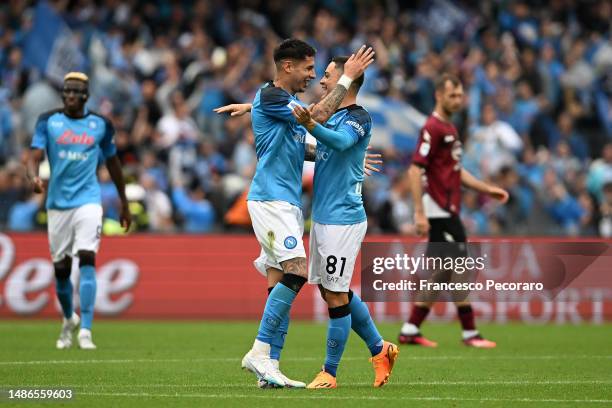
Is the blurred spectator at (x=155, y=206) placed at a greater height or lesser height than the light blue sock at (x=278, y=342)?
greater

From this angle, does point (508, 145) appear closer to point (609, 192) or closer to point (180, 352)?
point (609, 192)

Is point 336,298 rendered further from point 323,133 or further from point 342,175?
→ point 323,133

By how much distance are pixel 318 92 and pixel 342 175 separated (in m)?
14.1

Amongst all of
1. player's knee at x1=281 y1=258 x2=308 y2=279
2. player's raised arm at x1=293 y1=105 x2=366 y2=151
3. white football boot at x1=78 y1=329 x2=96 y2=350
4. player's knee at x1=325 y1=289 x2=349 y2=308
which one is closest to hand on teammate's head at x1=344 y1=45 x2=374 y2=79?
player's raised arm at x1=293 y1=105 x2=366 y2=151

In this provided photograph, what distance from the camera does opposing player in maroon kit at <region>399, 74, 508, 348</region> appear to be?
14.3 meters

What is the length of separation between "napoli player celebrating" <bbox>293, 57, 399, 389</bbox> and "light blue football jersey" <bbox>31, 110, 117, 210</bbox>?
4669mm

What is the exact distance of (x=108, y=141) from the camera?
46.5ft

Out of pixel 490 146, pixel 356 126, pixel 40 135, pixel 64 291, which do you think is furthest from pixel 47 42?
pixel 356 126

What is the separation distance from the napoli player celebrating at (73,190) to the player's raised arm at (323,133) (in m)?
5.13

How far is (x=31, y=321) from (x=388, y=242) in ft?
18.6

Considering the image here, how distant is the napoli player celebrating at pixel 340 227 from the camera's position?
9766 mm

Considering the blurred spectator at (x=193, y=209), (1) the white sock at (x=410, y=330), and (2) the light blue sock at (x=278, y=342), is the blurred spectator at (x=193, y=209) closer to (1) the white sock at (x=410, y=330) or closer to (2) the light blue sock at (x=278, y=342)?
(1) the white sock at (x=410, y=330)

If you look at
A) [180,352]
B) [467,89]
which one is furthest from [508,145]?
[180,352]
